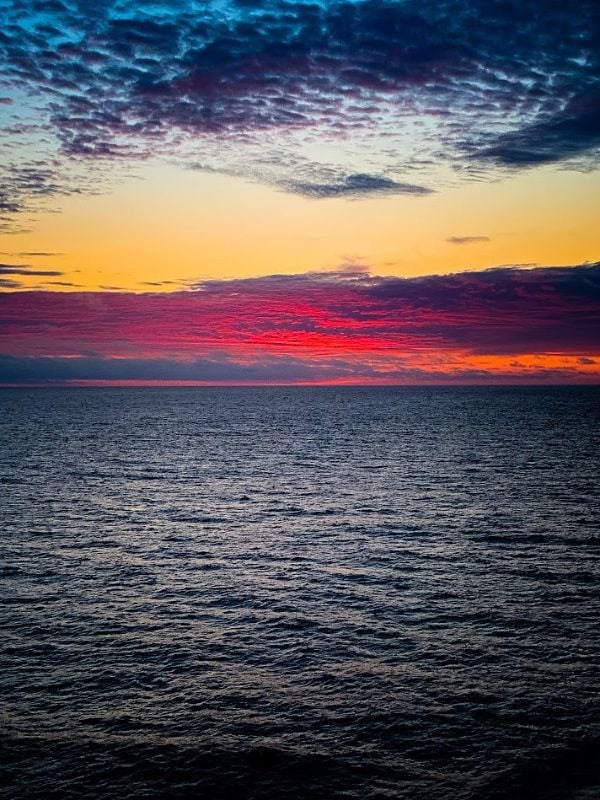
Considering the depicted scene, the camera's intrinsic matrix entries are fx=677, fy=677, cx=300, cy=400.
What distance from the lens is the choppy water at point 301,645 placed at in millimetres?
23828

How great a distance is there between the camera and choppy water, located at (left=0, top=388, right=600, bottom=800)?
23828mm

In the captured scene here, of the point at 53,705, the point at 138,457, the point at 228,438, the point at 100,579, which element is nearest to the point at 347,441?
the point at 228,438

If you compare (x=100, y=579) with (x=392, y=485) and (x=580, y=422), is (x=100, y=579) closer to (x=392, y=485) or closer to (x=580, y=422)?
(x=392, y=485)

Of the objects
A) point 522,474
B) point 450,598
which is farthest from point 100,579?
point 522,474

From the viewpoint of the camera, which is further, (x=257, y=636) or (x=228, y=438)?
(x=228, y=438)

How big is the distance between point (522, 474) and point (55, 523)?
5892 cm

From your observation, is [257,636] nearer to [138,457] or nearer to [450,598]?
[450,598]

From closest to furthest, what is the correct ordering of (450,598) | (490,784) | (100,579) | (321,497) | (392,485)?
(490,784)
(450,598)
(100,579)
(321,497)
(392,485)

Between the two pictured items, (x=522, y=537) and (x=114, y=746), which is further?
(x=522, y=537)

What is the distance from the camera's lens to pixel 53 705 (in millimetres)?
27875

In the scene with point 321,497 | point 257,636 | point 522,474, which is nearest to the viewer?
point 257,636

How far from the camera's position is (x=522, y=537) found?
5456 cm

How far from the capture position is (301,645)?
3381 centimetres

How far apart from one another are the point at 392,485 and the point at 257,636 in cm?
4860
